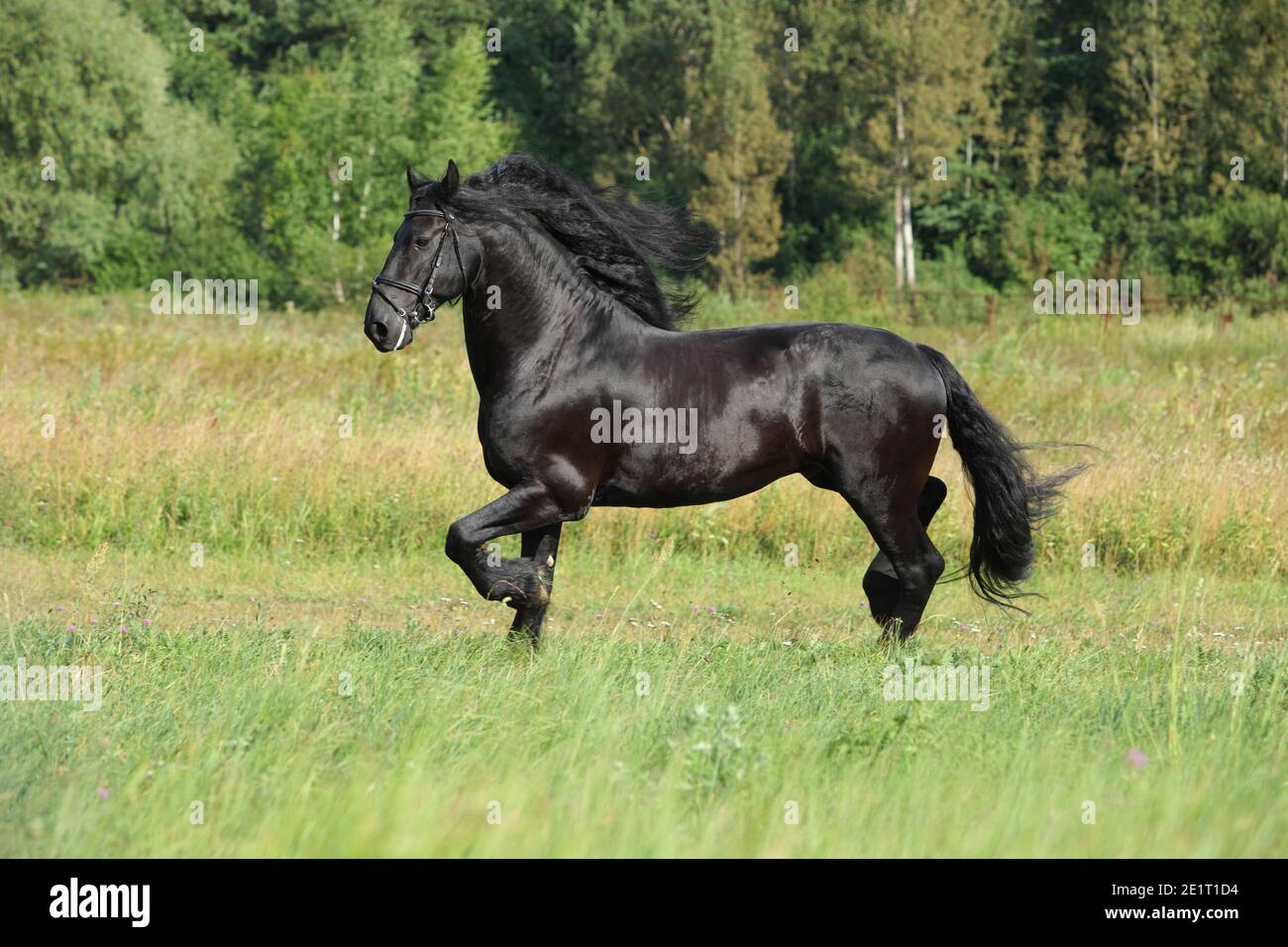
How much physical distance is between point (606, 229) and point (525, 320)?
0.66m

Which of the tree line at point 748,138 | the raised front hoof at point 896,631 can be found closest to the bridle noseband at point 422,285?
the raised front hoof at point 896,631

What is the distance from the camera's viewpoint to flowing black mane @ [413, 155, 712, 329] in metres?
6.26

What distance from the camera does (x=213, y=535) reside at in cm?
918

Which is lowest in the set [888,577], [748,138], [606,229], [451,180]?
[888,577]

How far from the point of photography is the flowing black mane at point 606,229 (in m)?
6.26

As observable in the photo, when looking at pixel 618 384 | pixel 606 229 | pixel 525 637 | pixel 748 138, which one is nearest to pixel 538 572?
pixel 525 637

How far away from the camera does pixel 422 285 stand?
5.73 m

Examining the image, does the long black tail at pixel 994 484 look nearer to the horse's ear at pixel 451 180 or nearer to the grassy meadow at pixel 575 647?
the grassy meadow at pixel 575 647

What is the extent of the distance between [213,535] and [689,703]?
5197 millimetres

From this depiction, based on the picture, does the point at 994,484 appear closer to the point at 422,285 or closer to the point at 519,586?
the point at 519,586

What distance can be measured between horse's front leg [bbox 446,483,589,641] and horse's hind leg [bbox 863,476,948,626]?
1567mm

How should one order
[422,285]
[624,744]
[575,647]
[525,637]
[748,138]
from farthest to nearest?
[748,138] < [525,637] < [575,647] < [422,285] < [624,744]
